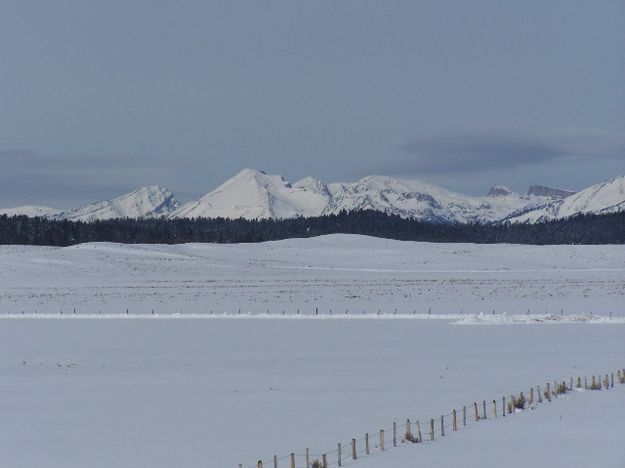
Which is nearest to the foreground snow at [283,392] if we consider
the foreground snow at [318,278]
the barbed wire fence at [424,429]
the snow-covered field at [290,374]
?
the snow-covered field at [290,374]

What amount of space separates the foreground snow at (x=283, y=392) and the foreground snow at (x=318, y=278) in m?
15.3

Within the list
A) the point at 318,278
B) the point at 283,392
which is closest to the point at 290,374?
the point at 283,392

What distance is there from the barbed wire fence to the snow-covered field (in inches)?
13.1

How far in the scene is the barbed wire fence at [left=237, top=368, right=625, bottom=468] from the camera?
19.8 metres

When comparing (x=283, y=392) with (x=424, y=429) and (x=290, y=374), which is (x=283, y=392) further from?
(x=424, y=429)

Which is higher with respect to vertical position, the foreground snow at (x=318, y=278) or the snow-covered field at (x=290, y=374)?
the foreground snow at (x=318, y=278)

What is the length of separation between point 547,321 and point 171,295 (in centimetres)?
3397

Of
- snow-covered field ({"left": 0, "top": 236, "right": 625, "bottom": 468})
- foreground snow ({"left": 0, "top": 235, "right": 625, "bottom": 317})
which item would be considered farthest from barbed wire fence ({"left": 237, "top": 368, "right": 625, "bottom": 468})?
foreground snow ({"left": 0, "top": 235, "right": 625, "bottom": 317})

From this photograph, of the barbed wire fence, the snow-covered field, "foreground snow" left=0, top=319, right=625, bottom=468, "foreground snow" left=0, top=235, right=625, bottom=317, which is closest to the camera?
the barbed wire fence

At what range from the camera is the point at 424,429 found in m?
22.9

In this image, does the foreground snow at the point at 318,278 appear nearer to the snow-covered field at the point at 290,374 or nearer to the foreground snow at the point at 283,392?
the snow-covered field at the point at 290,374

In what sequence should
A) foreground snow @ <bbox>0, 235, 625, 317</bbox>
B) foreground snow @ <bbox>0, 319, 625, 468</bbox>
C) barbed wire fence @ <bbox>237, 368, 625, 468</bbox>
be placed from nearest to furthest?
barbed wire fence @ <bbox>237, 368, 625, 468</bbox>, foreground snow @ <bbox>0, 319, 625, 468</bbox>, foreground snow @ <bbox>0, 235, 625, 317</bbox>

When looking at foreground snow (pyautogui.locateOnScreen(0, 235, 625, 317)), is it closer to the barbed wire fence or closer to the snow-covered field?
the snow-covered field

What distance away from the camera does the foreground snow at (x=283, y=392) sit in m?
21.0
